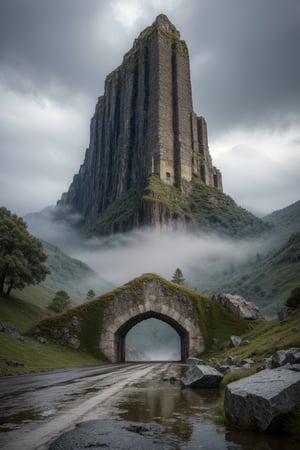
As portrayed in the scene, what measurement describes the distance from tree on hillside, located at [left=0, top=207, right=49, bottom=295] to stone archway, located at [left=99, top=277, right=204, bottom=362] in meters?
20.9

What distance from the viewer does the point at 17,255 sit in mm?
57125

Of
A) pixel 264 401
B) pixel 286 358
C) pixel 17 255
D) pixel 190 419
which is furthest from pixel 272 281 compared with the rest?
pixel 264 401

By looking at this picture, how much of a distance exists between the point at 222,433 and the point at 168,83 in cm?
18547

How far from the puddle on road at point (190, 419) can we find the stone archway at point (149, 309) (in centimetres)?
3263

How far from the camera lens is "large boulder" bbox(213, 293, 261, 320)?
143ft

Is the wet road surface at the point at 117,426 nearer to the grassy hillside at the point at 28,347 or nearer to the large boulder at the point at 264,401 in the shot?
the large boulder at the point at 264,401

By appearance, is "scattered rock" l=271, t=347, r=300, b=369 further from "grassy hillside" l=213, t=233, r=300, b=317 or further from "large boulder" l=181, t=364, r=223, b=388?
"grassy hillside" l=213, t=233, r=300, b=317

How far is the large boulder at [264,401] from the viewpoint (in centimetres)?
567

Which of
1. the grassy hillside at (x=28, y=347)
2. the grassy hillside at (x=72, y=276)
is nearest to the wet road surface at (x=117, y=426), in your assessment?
the grassy hillside at (x=28, y=347)

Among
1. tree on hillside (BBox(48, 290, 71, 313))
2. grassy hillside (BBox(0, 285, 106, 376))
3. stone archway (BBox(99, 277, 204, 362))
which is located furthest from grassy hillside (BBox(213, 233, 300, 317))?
grassy hillside (BBox(0, 285, 106, 376))

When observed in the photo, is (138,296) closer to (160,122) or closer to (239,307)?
(239,307)

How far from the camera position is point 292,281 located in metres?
124

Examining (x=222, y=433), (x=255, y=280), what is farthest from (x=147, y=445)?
(x=255, y=280)

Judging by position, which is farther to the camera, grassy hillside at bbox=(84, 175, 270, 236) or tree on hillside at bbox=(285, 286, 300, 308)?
grassy hillside at bbox=(84, 175, 270, 236)
